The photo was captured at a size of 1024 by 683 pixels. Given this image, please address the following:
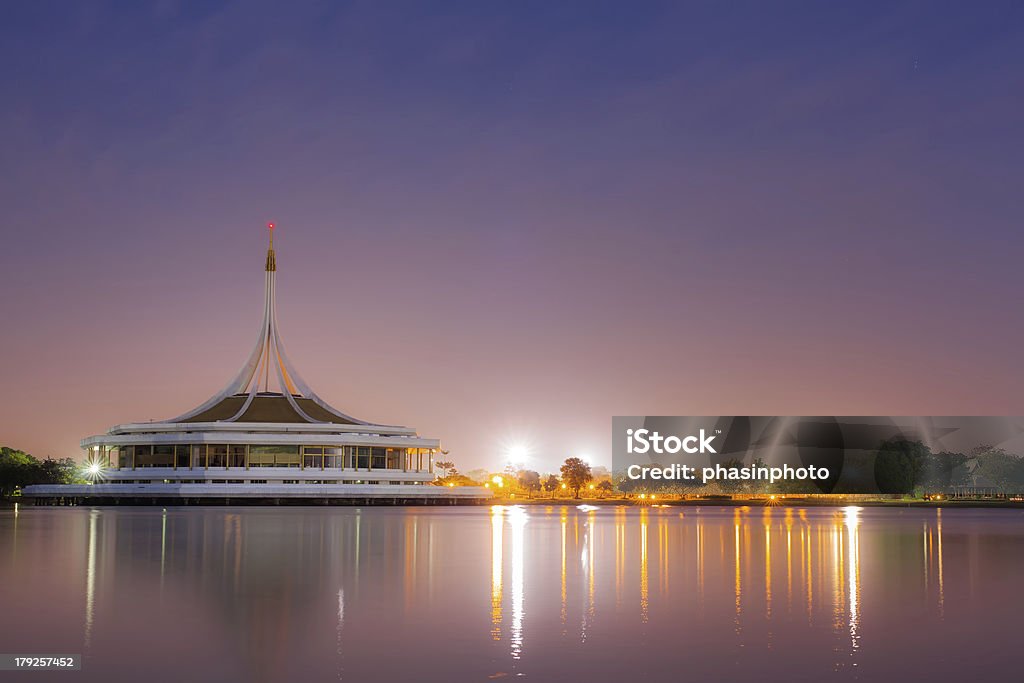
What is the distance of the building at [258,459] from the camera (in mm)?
Result: 129000

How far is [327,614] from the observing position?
70.8 feet

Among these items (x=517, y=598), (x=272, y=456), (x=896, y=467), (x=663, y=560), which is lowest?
(x=663, y=560)

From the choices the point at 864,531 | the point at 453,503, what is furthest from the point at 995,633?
the point at 453,503

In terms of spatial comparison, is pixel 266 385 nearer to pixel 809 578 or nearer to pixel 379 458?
pixel 379 458

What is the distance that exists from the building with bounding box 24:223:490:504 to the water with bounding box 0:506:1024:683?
89.4m

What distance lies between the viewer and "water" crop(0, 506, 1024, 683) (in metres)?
16.2

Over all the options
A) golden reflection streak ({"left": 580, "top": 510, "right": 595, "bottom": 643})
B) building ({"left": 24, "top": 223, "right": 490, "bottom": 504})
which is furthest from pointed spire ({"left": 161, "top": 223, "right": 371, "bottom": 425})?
golden reflection streak ({"left": 580, "top": 510, "right": 595, "bottom": 643})

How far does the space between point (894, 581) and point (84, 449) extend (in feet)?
468

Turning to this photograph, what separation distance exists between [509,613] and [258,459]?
11836cm

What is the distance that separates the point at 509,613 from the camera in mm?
22328

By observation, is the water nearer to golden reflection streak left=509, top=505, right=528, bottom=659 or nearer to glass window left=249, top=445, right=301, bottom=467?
golden reflection streak left=509, top=505, right=528, bottom=659

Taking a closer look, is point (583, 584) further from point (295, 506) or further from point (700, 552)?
point (295, 506)

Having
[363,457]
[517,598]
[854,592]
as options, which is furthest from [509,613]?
[363,457]

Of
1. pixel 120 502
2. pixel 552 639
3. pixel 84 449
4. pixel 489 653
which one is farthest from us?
pixel 84 449
